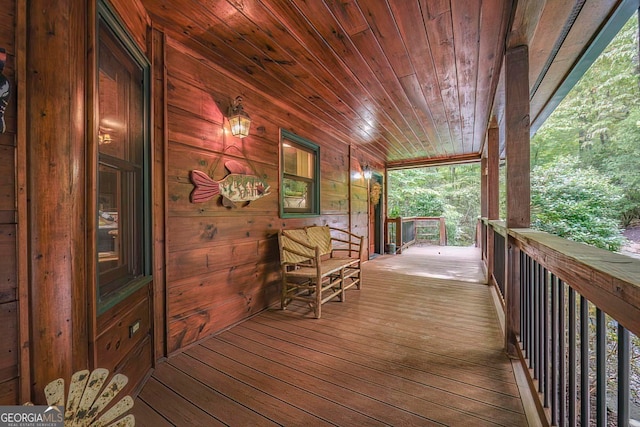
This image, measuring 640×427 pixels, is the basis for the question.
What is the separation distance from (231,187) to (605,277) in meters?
2.28

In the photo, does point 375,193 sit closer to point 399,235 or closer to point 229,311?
point 399,235

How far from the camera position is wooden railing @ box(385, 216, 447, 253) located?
21.0 ft

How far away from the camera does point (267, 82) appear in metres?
2.53

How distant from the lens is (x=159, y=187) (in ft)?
5.83

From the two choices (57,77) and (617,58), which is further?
(617,58)

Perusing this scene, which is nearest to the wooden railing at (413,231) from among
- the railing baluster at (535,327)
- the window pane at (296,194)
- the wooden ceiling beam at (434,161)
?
the wooden ceiling beam at (434,161)

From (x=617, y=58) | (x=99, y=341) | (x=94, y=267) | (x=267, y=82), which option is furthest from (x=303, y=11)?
(x=617, y=58)

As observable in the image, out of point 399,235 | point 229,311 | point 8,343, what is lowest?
point 229,311

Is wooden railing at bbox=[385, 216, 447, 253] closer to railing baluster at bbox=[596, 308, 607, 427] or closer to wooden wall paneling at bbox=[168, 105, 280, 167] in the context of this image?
wooden wall paneling at bbox=[168, 105, 280, 167]

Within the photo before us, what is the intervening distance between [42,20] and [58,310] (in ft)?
3.38

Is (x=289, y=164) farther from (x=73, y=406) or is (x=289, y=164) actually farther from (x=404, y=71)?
(x=73, y=406)

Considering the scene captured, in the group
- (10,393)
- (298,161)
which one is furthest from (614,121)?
(10,393)

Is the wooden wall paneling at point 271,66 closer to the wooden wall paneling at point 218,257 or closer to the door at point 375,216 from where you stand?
the wooden wall paneling at point 218,257

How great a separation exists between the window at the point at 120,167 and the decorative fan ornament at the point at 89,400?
42cm
